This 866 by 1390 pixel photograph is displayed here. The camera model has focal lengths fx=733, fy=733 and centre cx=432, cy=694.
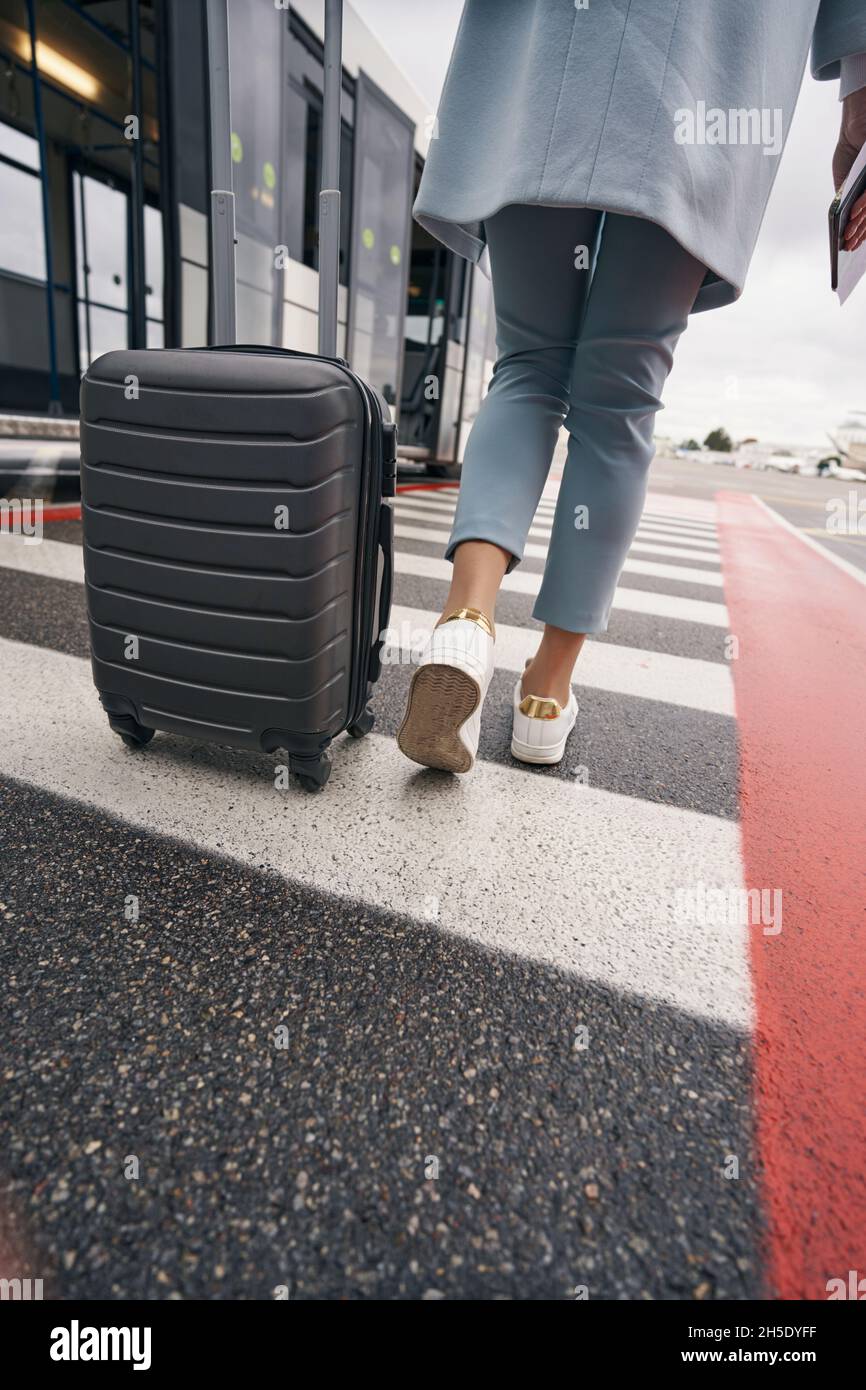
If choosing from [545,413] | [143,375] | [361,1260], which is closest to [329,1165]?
[361,1260]

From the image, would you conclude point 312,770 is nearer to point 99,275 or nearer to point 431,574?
point 431,574

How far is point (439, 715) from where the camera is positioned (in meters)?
1.13

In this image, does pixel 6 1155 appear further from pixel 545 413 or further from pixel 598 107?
pixel 598 107

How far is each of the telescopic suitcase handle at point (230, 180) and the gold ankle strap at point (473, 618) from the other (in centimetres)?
56

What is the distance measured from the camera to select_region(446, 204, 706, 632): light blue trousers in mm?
1118

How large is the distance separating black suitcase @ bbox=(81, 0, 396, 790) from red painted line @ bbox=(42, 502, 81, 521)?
2.75 metres

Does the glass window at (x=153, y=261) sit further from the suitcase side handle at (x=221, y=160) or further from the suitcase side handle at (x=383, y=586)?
the suitcase side handle at (x=383, y=586)

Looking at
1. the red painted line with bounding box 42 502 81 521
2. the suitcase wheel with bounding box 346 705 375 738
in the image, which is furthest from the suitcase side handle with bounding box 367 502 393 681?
the red painted line with bounding box 42 502 81 521

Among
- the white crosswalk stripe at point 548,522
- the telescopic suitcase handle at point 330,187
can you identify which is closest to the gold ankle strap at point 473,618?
the telescopic suitcase handle at point 330,187

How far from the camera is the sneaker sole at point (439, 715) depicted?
1091 millimetres

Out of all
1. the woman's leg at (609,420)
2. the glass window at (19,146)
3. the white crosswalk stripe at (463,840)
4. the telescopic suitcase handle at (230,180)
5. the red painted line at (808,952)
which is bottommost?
the red painted line at (808,952)

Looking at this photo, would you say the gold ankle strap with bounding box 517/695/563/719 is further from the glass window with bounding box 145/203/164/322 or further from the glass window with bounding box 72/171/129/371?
the glass window with bounding box 72/171/129/371

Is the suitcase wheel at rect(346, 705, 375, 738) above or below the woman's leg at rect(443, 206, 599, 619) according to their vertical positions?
below
